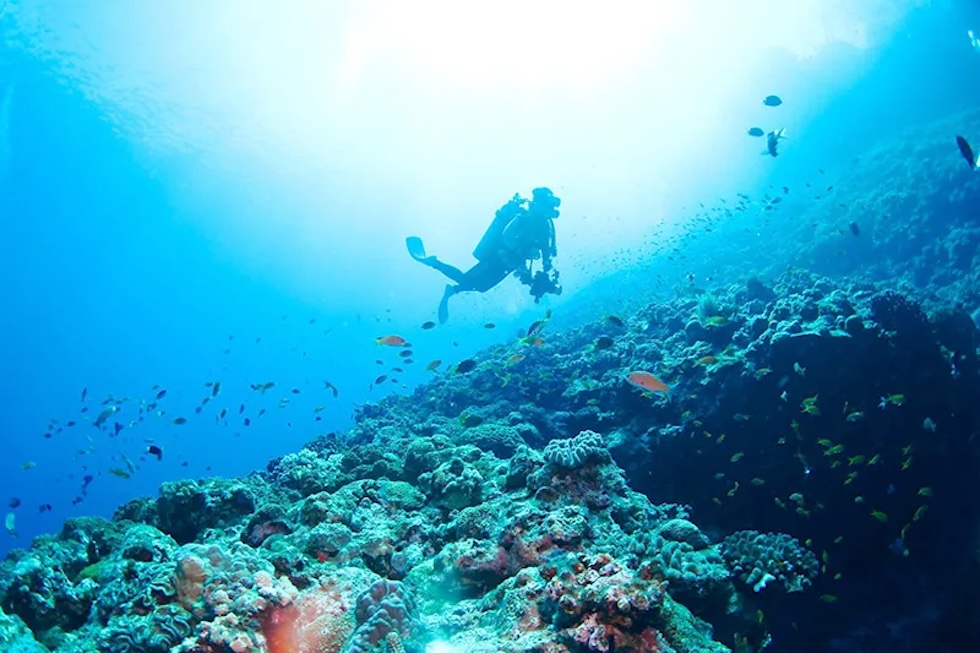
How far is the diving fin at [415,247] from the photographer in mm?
18328

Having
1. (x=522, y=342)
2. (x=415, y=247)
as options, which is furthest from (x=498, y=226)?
(x=522, y=342)

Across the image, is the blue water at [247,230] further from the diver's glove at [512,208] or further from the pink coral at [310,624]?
the pink coral at [310,624]

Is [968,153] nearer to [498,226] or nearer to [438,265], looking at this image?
[498,226]

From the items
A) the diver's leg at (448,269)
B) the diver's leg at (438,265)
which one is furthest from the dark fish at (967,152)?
the diver's leg at (448,269)

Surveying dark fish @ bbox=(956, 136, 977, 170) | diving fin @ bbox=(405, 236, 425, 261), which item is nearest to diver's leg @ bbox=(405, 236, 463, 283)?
diving fin @ bbox=(405, 236, 425, 261)

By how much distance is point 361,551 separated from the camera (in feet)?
17.6

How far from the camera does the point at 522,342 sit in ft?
35.6

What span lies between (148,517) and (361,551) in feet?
16.1

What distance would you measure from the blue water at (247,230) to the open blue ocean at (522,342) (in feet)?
1.93

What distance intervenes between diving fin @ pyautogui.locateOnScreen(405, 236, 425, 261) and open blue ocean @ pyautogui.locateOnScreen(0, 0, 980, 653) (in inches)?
68.8

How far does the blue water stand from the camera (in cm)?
4516

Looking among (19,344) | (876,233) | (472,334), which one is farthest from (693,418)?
(472,334)

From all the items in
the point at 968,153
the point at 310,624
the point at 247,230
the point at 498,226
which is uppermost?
the point at 247,230

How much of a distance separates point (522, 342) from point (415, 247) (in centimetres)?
929
